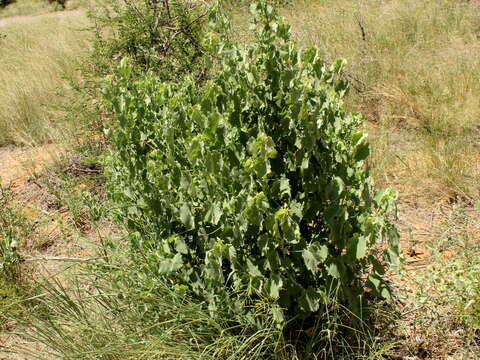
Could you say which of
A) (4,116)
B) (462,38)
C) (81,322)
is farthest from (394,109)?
(4,116)

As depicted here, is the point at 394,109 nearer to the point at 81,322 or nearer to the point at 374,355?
the point at 374,355

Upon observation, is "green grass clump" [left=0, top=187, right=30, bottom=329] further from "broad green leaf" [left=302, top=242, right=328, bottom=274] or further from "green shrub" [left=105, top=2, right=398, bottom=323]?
"broad green leaf" [left=302, top=242, right=328, bottom=274]

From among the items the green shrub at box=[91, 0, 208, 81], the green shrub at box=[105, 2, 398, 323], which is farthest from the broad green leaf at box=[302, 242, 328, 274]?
the green shrub at box=[91, 0, 208, 81]

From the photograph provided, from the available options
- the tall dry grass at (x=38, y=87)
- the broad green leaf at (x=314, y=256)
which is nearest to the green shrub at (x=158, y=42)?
the tall dry grass at (x=38, y=87)

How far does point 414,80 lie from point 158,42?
2.49 m

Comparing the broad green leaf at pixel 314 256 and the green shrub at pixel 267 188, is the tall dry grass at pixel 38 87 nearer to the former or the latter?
the green shrub at pixel 267 188

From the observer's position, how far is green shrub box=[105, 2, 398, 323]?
191cm

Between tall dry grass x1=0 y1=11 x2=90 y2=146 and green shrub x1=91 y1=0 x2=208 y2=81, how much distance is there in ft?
1.87

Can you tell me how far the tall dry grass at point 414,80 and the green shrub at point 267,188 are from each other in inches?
71.6

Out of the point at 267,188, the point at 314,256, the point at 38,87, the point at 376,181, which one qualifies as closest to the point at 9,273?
the point at 267,188

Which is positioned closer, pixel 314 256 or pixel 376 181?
pixel 314 256

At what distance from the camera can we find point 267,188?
78.2 inches

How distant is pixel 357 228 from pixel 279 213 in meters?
0.48

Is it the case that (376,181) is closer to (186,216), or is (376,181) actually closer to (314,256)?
(314,256)
